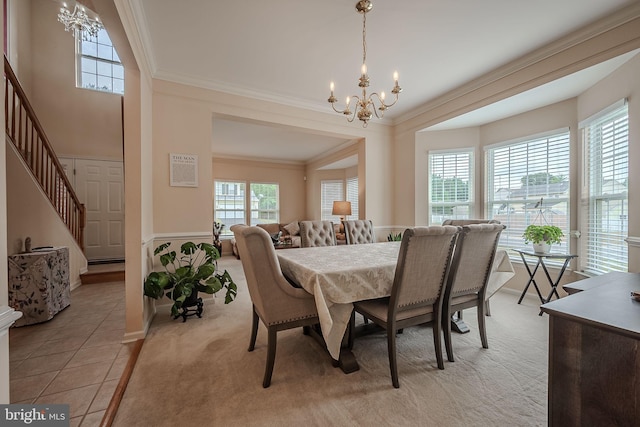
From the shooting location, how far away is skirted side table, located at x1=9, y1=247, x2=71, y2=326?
256 centimetres

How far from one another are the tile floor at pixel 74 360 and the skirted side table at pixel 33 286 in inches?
4.5

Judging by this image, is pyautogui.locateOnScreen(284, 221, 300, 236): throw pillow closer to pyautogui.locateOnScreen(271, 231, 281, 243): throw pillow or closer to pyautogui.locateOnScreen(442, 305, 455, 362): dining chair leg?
pyautogui.locateOnScreen(271, 231, 281, 243): throw pillow

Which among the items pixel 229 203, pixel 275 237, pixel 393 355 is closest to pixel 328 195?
pixel 275 237

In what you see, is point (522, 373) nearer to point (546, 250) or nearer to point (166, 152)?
point (546, 250)

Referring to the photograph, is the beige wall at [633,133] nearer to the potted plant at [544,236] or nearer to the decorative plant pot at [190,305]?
the potted plant at [544,236]

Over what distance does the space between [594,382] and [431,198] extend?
3.77m

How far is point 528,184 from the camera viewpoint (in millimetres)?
3617

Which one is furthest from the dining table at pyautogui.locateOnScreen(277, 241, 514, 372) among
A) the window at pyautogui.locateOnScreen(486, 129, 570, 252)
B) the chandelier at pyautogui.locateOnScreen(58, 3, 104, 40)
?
the chandelier at pyautogui.locateOnScreen(58, 3, 104, 40)

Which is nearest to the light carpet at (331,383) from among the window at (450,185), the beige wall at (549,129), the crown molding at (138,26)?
the beige wall at (549,129)

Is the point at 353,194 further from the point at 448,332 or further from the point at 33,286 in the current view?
the point at 33,286

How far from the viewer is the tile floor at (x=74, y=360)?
1.58m

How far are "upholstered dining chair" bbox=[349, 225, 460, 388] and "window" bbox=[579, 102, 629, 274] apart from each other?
6.96 ft

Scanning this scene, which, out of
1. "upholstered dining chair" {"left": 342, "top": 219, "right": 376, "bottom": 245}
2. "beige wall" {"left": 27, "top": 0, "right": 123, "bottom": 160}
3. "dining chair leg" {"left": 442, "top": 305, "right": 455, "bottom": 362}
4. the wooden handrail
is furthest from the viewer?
"beige wall" {"left": 27, "top": 0, "right": 123, "bottom": 160}

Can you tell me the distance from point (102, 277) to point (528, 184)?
6.41m
